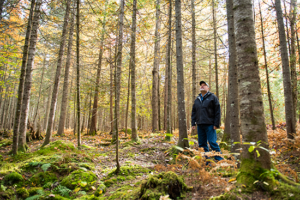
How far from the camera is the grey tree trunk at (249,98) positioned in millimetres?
2320

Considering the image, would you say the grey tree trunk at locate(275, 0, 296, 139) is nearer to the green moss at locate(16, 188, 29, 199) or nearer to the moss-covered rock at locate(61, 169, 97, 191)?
the moss-covered rock at locate(61, 169, 97, 191)

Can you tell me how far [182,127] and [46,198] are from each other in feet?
14.2

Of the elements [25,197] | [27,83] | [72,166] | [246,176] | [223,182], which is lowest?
[25,197]

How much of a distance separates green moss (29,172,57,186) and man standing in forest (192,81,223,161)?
→ 164 inches

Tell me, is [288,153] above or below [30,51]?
below

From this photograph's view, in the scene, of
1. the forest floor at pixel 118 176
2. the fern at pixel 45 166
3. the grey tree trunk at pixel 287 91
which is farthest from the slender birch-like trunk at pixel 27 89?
the grey tree trunk at pixel 287 91

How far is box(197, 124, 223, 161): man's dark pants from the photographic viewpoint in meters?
4.42

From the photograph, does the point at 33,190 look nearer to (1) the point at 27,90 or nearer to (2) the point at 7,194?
(2) the point at 7,194

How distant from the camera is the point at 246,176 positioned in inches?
90.5

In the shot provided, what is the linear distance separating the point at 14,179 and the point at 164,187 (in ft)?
12.5

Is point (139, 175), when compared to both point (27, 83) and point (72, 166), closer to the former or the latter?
point (72, 166)

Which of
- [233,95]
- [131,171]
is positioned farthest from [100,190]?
[233,95]

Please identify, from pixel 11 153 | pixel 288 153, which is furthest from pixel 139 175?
pixel 288 153

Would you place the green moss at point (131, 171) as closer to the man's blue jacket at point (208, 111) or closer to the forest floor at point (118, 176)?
the forest floor at point (118, 176)
